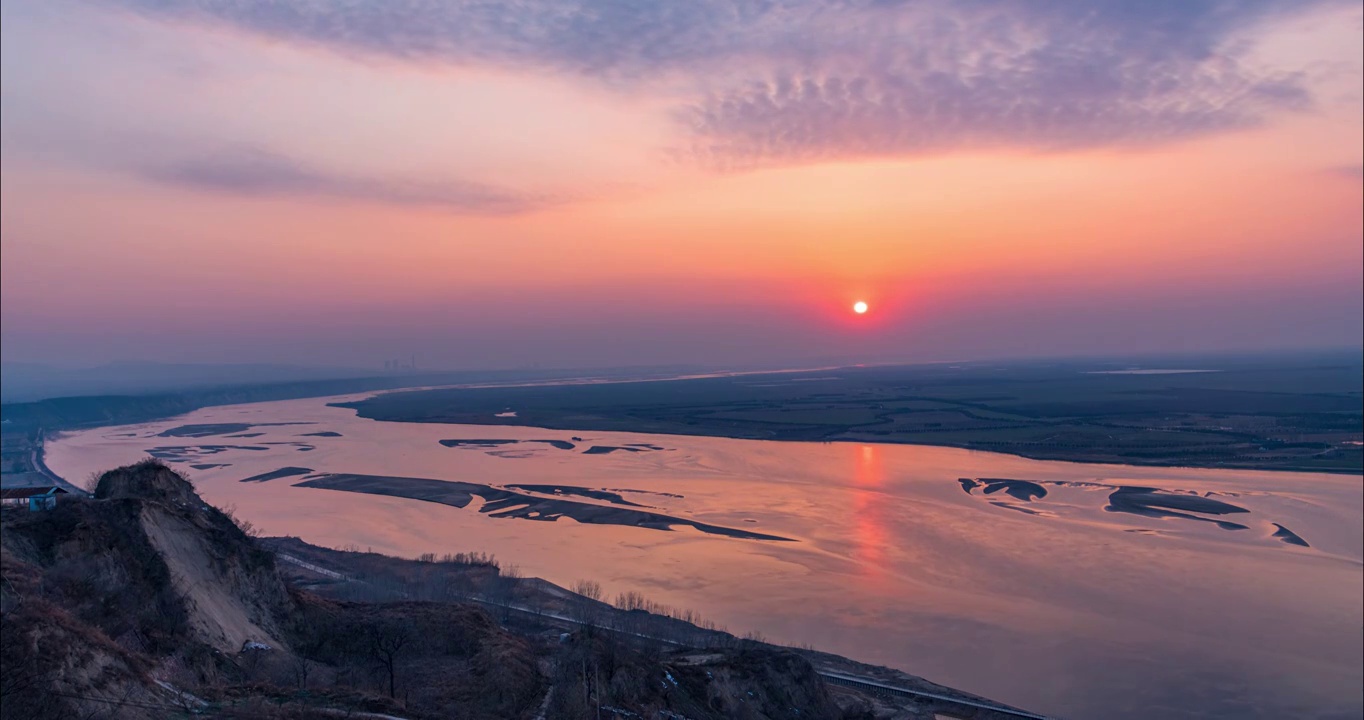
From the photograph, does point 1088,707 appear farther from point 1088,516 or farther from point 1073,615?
point 1088,516

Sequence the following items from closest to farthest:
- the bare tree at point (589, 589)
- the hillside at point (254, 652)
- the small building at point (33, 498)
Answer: the hillside at point (254, 652) < the small building at point (33, 498) < the bare tree at point (589, 589)

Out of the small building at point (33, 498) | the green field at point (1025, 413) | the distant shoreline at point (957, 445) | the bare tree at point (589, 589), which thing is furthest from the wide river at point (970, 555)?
the small building at point (33, 498)

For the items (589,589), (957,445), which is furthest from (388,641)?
(957,445)

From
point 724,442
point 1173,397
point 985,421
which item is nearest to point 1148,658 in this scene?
point 724,442

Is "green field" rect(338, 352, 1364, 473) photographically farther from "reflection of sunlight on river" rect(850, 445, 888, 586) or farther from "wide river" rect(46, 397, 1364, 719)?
"reflection of sunlight on river" rect(850, 445, 888, 586)

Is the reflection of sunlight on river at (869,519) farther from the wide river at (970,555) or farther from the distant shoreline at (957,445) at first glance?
the distant shoreline at (957,445)

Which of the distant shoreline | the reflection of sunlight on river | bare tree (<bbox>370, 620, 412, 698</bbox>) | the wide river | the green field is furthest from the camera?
the green field

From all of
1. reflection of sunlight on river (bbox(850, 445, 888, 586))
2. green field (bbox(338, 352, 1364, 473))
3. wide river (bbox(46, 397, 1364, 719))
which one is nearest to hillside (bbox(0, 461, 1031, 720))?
wide river (bbox(46, 397, 1364, 719))
